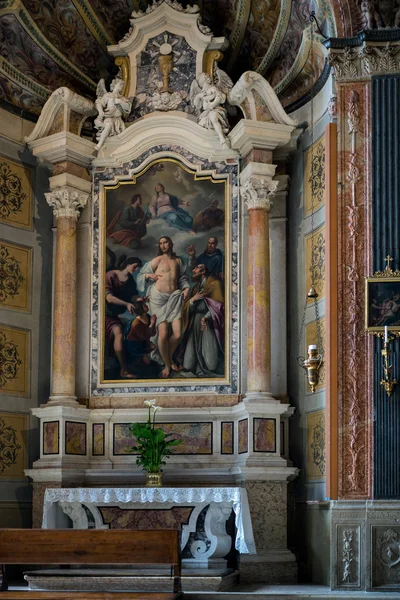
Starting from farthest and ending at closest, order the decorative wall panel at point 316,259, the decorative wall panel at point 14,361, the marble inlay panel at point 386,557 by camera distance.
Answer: the decorative wall panel at point 14,361 < the decorative wall panel at point 316,259 < the marble inlay panel at point 386,557

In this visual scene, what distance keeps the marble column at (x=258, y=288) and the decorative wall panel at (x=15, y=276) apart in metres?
2.78

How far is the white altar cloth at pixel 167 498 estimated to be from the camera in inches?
463

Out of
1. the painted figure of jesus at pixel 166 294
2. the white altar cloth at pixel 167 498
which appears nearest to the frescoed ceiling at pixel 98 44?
the painted figure of jesus at pixel 166 294

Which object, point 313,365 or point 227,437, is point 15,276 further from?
point 313,365

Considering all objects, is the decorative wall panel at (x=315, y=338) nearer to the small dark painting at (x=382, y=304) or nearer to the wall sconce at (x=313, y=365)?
the wall sconce at (x=313, y=365)

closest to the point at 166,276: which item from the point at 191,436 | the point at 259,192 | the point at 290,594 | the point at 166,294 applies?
the point at 166,294

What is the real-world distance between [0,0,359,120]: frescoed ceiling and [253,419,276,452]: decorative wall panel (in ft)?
13.0

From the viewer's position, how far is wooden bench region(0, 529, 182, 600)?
1059 centimetres

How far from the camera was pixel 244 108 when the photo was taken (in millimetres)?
13383

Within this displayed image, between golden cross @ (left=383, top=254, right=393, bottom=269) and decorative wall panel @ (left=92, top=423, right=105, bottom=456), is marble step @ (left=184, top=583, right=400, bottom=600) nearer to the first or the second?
decorative wall panel @ (left=92, top=423, right=105, bottom=456)

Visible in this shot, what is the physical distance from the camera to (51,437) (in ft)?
42.7

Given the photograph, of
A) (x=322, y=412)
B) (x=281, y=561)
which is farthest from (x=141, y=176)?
(x=281, y=561)

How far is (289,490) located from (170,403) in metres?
1.74

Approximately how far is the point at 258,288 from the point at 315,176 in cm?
149
